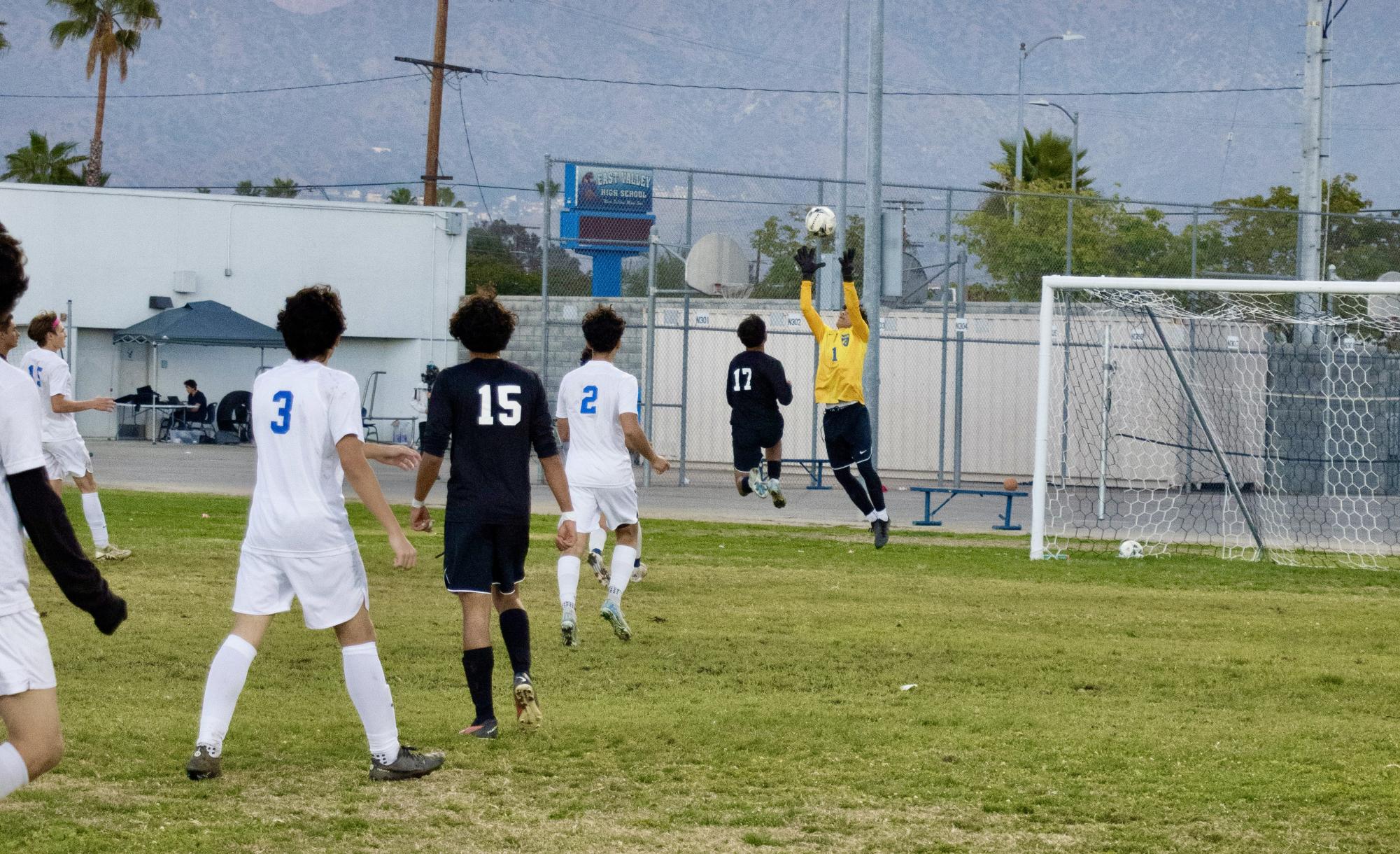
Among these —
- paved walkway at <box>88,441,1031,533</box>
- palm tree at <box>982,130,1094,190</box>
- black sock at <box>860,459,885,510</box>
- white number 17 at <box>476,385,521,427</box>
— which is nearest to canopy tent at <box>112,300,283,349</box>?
paved walkway at <box>88,441,1031,533</box>

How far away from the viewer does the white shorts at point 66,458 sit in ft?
39.8

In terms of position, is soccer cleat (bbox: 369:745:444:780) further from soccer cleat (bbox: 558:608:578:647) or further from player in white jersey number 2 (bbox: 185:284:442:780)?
soccer cleat (bbox: 558:608:578:647)

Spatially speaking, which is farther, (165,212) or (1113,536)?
(165,212)

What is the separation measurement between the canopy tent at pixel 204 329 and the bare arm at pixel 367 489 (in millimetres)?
28418

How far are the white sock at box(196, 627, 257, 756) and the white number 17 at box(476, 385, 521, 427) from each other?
4.63 feet

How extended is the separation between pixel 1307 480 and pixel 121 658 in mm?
19948

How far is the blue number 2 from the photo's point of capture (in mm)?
5738

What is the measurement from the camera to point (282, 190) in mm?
63812

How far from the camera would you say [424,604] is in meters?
10.8

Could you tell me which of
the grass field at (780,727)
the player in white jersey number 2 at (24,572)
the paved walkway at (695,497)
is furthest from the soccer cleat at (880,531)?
the player in white jersey number 2 at (24,572)

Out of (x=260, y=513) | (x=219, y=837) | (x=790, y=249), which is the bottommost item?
(x=219, y=837)

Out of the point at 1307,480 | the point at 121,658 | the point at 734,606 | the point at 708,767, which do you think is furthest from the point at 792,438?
the point at 708,767

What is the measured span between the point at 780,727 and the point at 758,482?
24.4ft

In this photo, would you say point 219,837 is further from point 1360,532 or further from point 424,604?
point 1360,532
